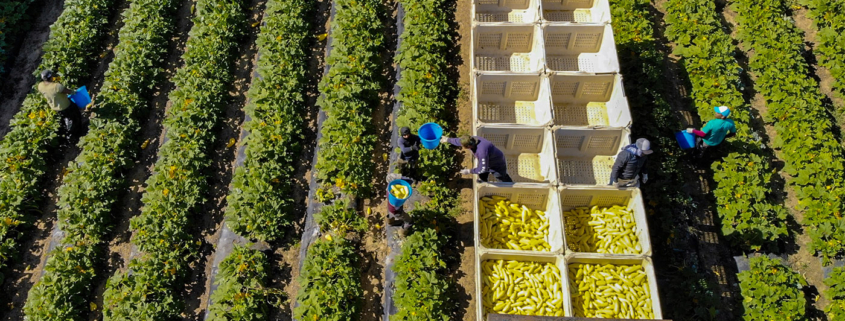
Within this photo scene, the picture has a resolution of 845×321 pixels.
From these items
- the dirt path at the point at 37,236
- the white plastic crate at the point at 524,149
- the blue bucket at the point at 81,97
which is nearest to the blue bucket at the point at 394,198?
the white plastic crate at the point at 524,149

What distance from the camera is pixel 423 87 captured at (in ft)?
37.2

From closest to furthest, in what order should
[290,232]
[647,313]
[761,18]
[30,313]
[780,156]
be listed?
1. [647,313]
2. [30,313]
3. [290,232]
4. [780,156]
5. [761,18]

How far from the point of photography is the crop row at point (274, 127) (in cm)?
1002

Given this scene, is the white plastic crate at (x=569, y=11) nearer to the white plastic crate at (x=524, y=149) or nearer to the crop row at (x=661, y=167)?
the crop row at (x=661, y=167)

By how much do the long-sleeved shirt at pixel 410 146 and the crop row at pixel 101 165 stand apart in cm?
564

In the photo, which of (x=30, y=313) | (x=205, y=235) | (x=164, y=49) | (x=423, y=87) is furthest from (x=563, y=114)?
(x=30, y=313)

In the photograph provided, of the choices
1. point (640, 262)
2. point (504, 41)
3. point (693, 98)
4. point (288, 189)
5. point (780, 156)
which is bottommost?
point (640, 262)

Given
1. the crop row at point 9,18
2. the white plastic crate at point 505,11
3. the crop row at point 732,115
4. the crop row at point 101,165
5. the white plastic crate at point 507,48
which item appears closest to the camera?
the crop row at point 101,165

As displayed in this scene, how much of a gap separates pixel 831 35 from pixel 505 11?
7.34m

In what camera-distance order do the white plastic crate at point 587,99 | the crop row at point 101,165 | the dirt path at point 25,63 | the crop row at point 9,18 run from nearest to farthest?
the crop row at point 101,165, the white plastic crate at point 587,99, the dirt path at point 25,63, the crop row at point 9,18

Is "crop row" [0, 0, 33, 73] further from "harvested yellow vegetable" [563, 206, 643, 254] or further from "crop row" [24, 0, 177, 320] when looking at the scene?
"harvested yellow vegetable" [563, 206, 643, 254]

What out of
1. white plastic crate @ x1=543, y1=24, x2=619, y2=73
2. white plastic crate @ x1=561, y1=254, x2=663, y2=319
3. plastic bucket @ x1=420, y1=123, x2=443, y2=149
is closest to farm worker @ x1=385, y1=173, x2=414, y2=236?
plastic bucket @ x1=420, y1=123, x2=443, y2=149

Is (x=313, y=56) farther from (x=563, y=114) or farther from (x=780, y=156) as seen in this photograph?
(x=780, y=156)

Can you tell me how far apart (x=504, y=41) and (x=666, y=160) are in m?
3.96
